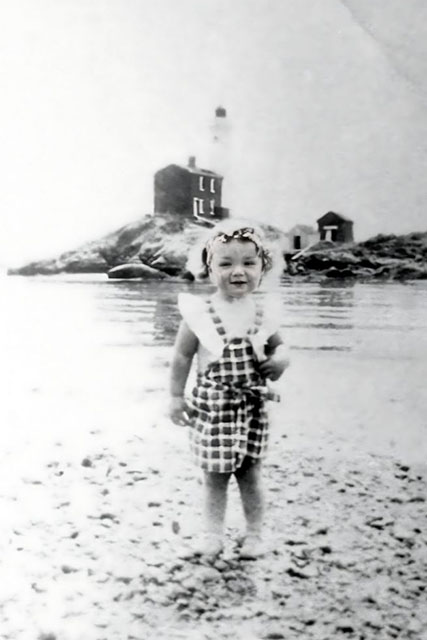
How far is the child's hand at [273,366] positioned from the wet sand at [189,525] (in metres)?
0.05

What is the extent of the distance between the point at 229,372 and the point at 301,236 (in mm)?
384

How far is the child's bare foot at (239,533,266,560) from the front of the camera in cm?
174

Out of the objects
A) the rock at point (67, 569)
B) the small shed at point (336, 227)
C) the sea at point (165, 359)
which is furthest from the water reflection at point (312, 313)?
the rock at point (67, 569)

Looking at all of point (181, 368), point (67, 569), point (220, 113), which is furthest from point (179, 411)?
point (220, 113)

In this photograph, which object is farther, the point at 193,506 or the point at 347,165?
the point at 347,165

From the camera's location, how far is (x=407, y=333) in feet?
6.14

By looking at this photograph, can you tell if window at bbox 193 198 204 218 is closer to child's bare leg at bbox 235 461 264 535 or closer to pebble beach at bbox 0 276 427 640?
pebble beach at bbox 0 276 427 640

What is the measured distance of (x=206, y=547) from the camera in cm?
175

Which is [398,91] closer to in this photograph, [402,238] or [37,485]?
[402,238]

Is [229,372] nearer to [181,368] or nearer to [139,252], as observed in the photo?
[181,368]

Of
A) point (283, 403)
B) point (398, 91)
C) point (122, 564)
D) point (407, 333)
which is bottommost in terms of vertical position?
point (122, 564)

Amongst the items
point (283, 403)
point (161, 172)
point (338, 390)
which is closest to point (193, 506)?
point (283, 403)

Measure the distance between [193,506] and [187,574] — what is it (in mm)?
148

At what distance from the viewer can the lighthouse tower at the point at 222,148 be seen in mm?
1890
